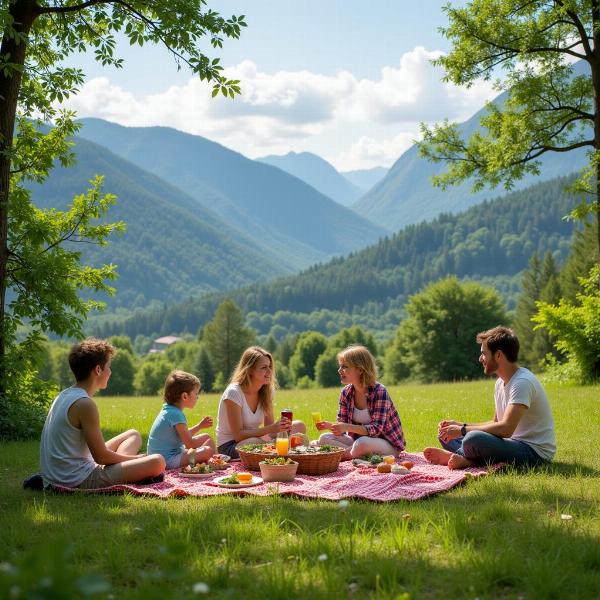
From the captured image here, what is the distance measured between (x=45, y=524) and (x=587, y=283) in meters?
16.9

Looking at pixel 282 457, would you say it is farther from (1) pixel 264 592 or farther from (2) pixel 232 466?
(1) pixel 264 592

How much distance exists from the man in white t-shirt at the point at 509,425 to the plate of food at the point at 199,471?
278 centimetres

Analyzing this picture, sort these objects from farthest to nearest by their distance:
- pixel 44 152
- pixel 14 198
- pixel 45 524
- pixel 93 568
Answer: pixel 44 152 < pixel 14 198 < pixel 45 524 < pixel 93 568

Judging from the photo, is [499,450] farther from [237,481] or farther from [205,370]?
[205,370]

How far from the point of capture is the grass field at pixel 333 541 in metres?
4.20

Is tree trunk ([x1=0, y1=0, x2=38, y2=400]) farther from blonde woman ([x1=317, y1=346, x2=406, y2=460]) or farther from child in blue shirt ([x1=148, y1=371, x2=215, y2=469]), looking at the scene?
blonde woman ([x1=317, y1=346, x2=406, y2=460])

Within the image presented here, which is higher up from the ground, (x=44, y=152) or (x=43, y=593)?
(x=44, y=152)

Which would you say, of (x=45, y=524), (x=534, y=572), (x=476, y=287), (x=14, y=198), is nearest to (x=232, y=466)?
(x=45, y=524)

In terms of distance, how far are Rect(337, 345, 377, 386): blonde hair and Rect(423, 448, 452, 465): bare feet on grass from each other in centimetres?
115

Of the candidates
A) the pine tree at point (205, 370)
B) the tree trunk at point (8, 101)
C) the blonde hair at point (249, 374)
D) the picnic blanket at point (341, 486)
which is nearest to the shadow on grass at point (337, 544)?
the picnic blanket at point (341, 486)

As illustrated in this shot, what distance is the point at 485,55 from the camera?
18.6 m

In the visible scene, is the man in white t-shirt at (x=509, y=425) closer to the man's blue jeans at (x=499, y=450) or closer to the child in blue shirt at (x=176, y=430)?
the man's blue jeans at (x=499, y=450)

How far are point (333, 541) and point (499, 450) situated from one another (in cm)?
365

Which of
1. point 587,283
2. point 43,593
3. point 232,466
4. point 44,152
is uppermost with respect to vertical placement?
point 44,152
